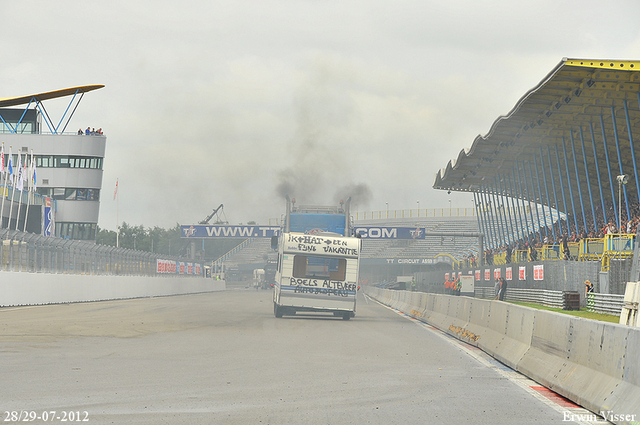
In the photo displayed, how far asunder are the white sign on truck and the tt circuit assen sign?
217ft

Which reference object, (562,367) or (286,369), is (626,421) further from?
(286,369)

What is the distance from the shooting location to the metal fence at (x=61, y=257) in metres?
29.0

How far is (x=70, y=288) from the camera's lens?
34.5 meters

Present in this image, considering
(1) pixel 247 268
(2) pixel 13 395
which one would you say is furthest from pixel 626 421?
(1) pixel 247 268

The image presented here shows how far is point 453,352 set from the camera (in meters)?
14.2

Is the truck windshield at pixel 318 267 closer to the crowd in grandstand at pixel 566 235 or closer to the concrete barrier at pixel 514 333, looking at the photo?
the concrete barrier at pixel 514 333

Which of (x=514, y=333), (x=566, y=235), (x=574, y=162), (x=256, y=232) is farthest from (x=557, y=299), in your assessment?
(x=256, y=232)

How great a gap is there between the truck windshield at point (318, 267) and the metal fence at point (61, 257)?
11214 mm

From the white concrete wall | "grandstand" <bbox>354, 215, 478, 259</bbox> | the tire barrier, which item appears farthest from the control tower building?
the tire barrier

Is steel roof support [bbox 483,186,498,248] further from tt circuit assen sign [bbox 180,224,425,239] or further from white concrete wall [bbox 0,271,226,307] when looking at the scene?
white concrete wall [bbox 0,271,226,307]

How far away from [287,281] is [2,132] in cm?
5670

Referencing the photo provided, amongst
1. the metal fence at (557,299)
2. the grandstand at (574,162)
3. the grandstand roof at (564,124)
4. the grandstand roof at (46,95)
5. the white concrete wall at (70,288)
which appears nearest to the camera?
the metal fence at (557,299)

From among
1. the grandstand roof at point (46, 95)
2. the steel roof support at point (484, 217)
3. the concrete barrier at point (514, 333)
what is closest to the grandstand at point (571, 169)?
the steel roof support at point (484, 217)

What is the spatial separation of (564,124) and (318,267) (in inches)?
912
